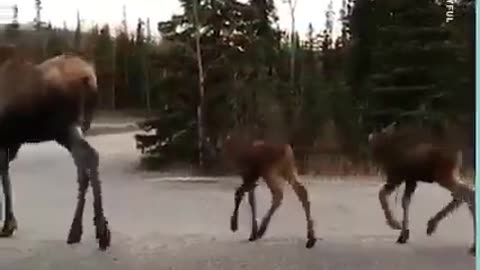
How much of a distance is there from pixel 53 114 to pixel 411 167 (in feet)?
1.53

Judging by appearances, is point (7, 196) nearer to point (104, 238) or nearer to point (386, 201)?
point (104, 238)

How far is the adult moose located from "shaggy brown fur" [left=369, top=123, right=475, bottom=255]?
0.36 metres

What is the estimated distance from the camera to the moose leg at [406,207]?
83 centimetres

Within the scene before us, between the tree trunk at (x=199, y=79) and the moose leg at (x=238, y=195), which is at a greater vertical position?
the tree trunk at (x=199, y=79)

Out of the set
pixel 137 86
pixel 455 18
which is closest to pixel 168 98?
pixel 137 86

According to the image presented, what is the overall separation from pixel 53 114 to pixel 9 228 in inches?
6.2

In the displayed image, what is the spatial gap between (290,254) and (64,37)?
40 cm

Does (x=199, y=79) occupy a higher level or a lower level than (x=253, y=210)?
higher

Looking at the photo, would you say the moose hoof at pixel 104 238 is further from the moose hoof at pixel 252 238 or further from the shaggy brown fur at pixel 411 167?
the shaggy brown fur at pixel 411 167

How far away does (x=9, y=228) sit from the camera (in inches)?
32.7

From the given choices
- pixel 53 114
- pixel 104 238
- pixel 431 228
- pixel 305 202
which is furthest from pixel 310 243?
pixel 53 114

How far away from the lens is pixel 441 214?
0.84 meters

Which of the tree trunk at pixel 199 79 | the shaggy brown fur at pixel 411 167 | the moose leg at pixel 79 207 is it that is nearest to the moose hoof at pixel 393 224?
the shaggy brown fur at pixel 411 167

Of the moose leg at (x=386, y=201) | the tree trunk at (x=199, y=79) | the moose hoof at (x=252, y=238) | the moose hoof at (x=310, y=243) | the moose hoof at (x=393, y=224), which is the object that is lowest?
the moose hoof at (x=310, y=243)
